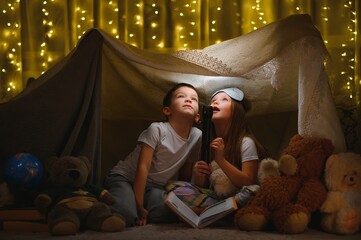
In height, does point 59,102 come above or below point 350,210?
above

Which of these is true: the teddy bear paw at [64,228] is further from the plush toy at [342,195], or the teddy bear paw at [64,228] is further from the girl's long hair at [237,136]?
the plush toy at [342,195]

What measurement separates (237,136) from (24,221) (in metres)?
1.03

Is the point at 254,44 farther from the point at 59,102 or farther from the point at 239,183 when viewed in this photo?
the point at 59,102

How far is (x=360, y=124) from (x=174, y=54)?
118cm

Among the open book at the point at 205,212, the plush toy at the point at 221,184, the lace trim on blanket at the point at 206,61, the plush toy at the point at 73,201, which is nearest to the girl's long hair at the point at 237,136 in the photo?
the plush toy at the point at 221,184

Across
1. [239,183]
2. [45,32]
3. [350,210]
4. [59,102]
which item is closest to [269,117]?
[239,183]

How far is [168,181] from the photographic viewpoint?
2404 mm

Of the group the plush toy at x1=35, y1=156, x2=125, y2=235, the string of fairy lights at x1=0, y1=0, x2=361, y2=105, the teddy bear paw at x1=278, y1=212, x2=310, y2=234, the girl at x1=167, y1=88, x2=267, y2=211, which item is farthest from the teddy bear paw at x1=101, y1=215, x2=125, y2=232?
the string of fairy lights at x1=0, y1=0, x2=361, y2=105

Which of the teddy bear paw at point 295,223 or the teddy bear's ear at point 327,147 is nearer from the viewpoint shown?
the teddy bear paw at point 295,223

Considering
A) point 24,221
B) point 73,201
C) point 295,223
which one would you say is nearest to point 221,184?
point 295,223

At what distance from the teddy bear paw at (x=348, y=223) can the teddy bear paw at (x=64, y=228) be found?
100 cm

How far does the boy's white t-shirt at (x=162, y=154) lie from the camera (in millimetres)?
2363

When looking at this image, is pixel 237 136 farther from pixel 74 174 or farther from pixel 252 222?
pixel 74 174

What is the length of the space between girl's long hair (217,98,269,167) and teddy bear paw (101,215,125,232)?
0.65 m
